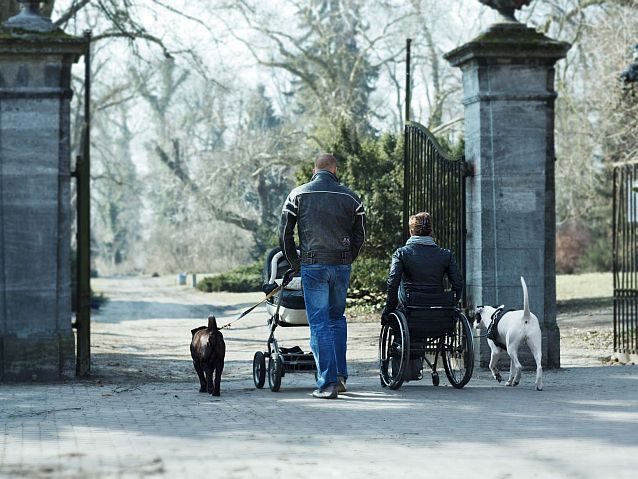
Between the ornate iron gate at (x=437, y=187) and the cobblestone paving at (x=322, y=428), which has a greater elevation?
the ornate iron gate at (x=437, y=187)

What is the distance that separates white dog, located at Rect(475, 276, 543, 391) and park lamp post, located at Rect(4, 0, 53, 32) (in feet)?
16.4

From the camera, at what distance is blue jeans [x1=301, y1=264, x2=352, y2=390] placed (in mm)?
9633

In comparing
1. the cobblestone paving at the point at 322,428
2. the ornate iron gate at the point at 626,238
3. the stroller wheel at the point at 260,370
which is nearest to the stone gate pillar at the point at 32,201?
the cobblestone paving at the point at 322,428

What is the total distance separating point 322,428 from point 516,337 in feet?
9.94

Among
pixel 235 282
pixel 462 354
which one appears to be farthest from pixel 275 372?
pixel 235 282

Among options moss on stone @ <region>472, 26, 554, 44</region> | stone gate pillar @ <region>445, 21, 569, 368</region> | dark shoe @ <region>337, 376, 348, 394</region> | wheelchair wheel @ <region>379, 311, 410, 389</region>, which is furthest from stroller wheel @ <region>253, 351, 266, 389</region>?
moss on stone @ <region>472, 26, 554, 44</region>

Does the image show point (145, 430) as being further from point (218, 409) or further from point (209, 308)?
point (209, 308)

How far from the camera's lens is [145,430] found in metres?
7.61

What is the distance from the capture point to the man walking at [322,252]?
31.7 ft

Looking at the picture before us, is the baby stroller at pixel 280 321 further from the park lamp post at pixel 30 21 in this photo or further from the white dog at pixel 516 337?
the park lamp post at pixel 30 21

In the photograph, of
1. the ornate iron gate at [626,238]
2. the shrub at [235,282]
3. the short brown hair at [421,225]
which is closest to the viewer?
the short brown hair at [421,225]

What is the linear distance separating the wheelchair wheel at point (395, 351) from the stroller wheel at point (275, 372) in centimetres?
91

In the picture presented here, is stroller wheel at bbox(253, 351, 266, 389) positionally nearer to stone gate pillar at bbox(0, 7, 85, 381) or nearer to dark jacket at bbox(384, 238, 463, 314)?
dark jacket at bbox(384, 238, 463, 314)

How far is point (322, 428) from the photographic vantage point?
25.1 ft
